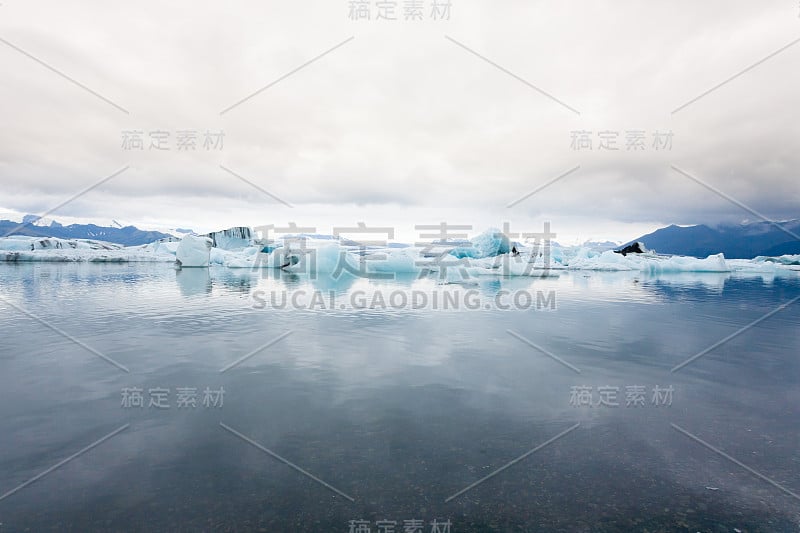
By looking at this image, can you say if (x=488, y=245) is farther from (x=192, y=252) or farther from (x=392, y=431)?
(x=392, y=431)

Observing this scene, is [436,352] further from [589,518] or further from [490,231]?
[490,231]

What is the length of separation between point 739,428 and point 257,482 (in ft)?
18.9

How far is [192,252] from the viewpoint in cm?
3538

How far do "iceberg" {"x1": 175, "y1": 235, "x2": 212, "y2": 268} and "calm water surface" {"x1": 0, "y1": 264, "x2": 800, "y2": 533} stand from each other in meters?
27.5

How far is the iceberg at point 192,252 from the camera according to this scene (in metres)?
35.3

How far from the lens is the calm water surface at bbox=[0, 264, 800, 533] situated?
3191mm

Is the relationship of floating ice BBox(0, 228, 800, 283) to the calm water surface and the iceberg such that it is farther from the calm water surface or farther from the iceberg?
the calm water surface

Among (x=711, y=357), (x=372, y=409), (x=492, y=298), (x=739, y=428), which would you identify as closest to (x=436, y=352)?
(x=372, y=409)

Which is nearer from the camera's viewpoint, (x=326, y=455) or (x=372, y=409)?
(x=326, y=455)

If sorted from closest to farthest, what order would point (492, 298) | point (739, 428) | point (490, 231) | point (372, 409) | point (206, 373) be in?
1. point (739, 428)
2. point (372, 409)
3. point (206, 373)
4. point (492, 298)
5. point (490, 231)

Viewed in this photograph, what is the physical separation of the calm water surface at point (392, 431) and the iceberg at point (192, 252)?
27.5 meters

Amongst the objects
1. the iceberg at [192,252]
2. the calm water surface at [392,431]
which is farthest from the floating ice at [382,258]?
the calm water surface at [392,431]

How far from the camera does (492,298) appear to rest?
57.5 feet

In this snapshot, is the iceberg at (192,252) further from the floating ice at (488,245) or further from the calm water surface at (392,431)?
the floating ice at (488,245)
